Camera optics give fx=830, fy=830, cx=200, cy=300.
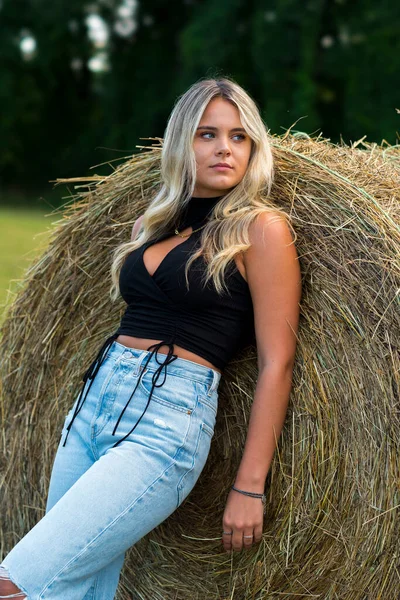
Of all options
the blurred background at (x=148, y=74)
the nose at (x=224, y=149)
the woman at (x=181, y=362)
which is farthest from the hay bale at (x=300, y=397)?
the blurred background at (x=148, y=74)

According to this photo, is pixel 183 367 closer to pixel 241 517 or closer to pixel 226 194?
pixel 241 517

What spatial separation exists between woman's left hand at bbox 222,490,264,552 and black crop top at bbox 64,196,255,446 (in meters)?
0.40

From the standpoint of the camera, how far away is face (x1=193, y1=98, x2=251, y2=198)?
8.11 feet

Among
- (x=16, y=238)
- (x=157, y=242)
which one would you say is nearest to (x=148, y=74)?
(x=16, y=238)

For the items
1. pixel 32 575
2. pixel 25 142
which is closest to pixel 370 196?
pixel 32 575

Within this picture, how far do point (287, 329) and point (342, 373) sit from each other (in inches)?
9.1

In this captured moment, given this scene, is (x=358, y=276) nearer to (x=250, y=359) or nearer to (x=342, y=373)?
(x=342, y=373)

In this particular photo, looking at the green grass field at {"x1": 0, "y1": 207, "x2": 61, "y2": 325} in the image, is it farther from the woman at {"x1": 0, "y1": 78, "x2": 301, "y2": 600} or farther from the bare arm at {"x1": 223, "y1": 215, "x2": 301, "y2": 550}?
the bare arm at {"x1": 223, "y1": 215, "x2": 301, "y2": 550}

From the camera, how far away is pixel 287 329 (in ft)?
7.71

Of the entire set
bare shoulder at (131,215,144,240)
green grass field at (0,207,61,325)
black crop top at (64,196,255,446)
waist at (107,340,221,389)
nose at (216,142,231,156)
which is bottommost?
waist at (107,340,221,389)

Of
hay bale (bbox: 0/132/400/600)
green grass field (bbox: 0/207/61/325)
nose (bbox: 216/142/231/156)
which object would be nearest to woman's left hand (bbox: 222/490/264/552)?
hay bale (bbox: 0/132/400/600)

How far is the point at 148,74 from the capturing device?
18672mm

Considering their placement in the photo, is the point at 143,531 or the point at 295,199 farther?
the point at 295,199

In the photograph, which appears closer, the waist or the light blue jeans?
the light blue jeans
